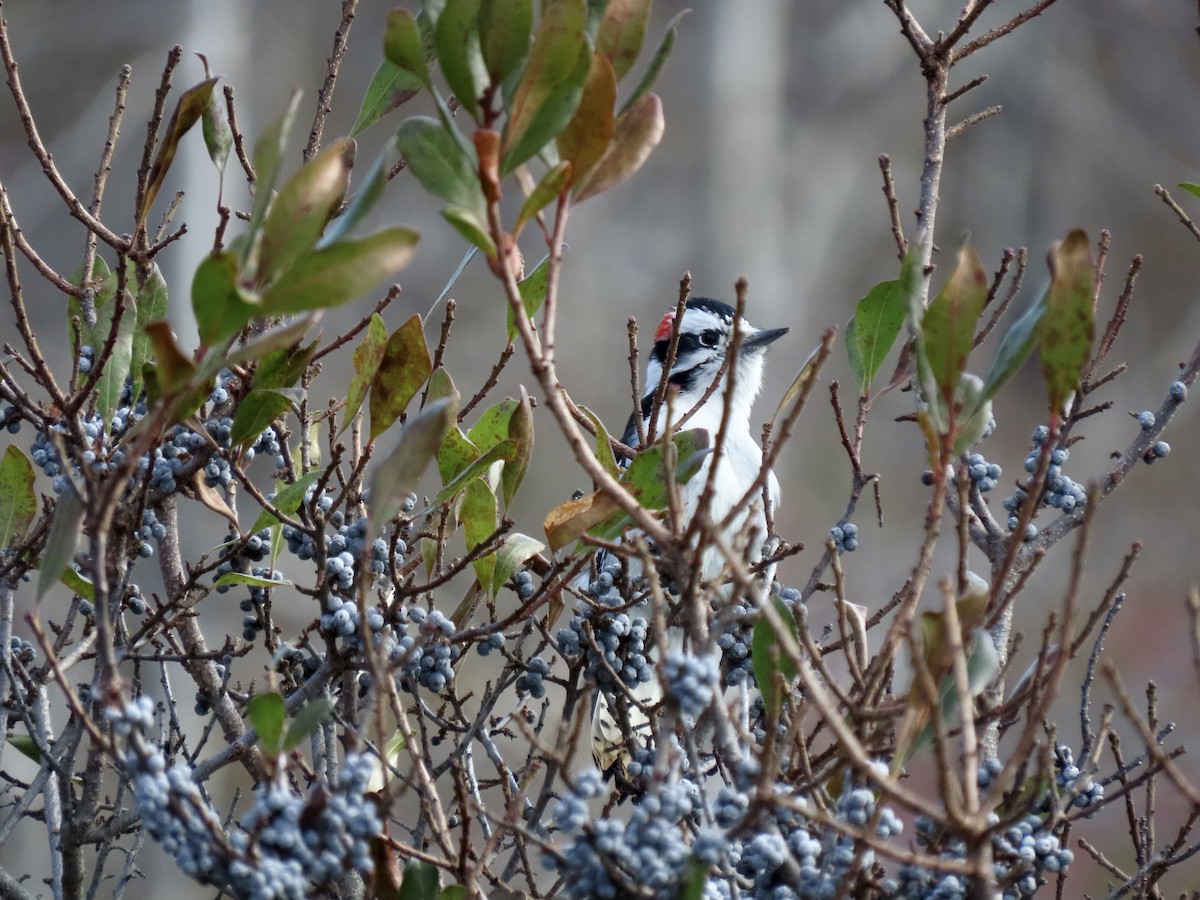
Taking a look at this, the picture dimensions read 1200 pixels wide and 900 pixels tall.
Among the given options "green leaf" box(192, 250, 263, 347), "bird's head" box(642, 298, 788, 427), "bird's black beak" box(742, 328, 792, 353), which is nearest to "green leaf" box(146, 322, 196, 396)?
"green leaf" box(192, 250, 263, 347)

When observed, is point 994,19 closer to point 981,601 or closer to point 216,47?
point 216,47

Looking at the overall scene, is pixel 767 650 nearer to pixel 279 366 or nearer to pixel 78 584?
pixel 279 366

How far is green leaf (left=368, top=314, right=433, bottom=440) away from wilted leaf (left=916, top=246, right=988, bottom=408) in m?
0.56

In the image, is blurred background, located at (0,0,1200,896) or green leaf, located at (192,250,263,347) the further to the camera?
blurred background, located at (0,0,1200,896)

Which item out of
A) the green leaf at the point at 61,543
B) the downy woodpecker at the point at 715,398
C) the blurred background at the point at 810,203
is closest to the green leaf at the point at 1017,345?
the green leaf at the point at 61,543

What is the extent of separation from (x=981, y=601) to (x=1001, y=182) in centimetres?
854

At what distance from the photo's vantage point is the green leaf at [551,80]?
1017mm

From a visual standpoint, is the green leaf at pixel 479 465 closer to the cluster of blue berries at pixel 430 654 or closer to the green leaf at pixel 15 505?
the cluster of blue berries at pixel 430 654

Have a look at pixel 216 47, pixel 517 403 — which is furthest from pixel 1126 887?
pixel 216 47

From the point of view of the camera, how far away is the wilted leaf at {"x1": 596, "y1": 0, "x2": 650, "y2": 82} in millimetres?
1126

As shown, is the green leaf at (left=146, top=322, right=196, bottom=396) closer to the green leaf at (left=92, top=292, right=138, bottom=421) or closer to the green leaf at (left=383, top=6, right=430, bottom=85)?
the green leaf at (left=383, top=6, right=430, bottom=85)

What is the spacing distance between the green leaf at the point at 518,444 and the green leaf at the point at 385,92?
0.39 meters

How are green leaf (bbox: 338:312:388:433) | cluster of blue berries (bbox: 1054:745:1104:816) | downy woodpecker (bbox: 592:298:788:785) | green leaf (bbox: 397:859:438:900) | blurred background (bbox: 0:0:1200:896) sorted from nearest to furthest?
1. green leaf (bbox: 397:859:438:900)
2. cluster of blue berries (bbox: 1054:745:1104:816)
3. green leaf (bbox: 338:312:388:433)
4. downy woodpecker (bbox: 592:298:788:785)
5. blurred background (bbox: 0:0:1200:896)

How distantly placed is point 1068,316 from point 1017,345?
0.05 metres
